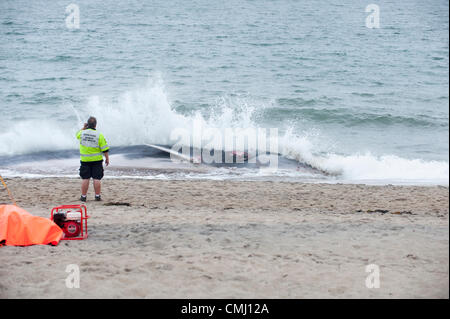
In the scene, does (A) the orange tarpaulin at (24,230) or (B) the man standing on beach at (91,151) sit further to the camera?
(B) the man standing on beach at (91,151)

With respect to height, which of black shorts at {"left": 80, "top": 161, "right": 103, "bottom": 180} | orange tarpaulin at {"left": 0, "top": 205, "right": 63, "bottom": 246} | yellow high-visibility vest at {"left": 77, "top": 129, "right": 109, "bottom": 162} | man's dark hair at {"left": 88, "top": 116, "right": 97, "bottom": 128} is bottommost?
orange tarpaulin at {"left": 0, "top": 205, "right": 63, "bottom": 246}

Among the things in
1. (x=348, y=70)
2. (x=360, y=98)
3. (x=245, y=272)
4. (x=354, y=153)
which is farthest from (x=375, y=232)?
(x=348, y=70)

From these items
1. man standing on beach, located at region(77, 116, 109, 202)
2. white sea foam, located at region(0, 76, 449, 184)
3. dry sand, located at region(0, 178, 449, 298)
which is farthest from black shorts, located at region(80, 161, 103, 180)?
white sea foam, located at region(0, 76, 449, 184)

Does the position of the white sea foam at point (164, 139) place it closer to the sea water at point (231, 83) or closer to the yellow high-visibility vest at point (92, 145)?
the sea water at point (231, 83)

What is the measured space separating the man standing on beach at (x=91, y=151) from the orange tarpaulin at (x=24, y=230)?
2605 millimetres

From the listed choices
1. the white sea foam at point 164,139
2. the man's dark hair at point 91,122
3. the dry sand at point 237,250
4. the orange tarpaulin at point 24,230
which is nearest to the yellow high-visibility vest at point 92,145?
the man's dark hair at point 91,122

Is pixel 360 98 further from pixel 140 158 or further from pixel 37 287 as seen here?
pixel 37 287

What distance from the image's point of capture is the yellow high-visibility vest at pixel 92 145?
8359 millimetres

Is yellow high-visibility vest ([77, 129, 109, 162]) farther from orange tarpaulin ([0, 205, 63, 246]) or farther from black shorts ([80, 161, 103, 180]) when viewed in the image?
orange tarpaulin ([0, 205, 63, 246])

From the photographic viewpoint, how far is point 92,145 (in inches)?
331

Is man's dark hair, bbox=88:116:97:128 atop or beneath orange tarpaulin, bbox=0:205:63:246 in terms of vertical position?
atop

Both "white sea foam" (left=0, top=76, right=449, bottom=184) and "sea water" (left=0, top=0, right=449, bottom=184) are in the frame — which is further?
"sea water" (left=0, top=0, right=449, bottom=184)

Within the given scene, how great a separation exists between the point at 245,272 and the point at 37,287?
206 centimetres

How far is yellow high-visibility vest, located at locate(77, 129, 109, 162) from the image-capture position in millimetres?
8359
